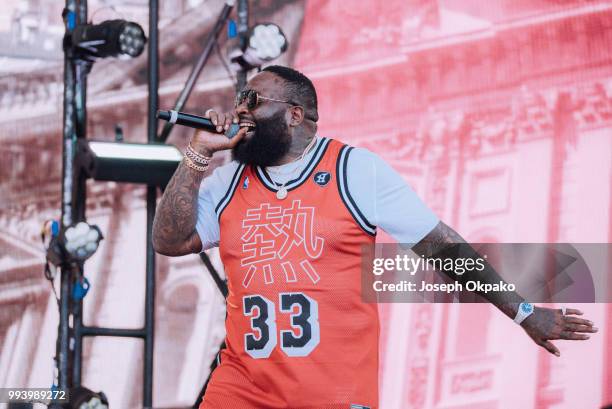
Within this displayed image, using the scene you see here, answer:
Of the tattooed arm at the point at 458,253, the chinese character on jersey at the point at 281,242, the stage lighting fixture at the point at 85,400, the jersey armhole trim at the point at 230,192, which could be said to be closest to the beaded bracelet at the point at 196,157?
the jersey armhole trim at the point at 230,192

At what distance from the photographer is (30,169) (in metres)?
4.83

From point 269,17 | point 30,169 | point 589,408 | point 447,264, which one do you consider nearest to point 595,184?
point 589,408

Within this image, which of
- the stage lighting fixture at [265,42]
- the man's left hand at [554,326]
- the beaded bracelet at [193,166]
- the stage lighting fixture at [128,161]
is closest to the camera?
the man's left hand at [554,326]

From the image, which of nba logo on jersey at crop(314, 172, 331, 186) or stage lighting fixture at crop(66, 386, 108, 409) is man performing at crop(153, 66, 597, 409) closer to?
nba logo on jersey at crop(314, 172, 331, 186)

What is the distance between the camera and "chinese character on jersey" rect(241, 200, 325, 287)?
Result: 110 inches

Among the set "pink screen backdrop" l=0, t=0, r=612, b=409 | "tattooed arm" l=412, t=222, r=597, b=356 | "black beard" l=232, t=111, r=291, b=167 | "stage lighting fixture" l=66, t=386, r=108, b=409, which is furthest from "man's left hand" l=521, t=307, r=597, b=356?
"stage lighting fixture" l=66, t=386, r=108, b=409

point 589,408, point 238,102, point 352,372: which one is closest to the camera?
point 352,372

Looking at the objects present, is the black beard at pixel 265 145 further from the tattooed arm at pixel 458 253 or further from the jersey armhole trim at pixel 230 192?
the tattooed arm at pixel 458 253

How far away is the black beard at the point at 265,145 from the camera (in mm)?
2912

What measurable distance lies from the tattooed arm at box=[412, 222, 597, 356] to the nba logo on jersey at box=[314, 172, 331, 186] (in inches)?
12.6

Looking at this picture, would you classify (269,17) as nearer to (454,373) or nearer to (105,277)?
(105,277)

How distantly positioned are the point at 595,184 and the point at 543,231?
0.35 meters

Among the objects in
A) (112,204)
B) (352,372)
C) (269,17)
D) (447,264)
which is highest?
(269,17)
